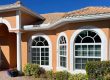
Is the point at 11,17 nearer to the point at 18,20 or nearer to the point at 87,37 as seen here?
the point at 18,20

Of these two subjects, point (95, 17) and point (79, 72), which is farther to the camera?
point (79, 72)

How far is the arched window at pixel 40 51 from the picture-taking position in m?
18.1

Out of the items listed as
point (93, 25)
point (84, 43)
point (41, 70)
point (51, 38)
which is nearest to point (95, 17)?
point (93, 25)

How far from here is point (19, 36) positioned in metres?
18.3

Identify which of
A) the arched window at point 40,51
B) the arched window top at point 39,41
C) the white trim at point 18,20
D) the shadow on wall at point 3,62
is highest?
the white trim at point 18,20

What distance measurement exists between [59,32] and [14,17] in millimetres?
5222

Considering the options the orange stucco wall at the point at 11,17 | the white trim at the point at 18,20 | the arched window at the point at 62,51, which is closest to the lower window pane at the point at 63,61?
the arched window at the point at 62,51

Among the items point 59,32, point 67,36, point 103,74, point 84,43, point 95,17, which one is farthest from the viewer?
point 59,32

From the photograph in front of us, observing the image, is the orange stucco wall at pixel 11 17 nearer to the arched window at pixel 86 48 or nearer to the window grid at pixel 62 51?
the window grid at pixel 62 51

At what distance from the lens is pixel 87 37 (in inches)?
567

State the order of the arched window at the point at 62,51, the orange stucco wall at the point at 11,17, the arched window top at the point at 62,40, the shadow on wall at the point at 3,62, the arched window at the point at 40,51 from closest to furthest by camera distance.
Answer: the arched window at the point at 62,51 → the arched window top at the point at 62,40 → the arched window at the point at 40,51 → the orange stucco wall at the point at 11,17 → the shadow on wall at the point at 3,62

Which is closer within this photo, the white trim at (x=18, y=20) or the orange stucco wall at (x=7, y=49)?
the white trim at (x=18, y=20)

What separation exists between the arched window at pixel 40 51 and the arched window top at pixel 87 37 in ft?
14.1

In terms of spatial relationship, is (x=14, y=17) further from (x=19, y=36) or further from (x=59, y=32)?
(x=59, y=32)
